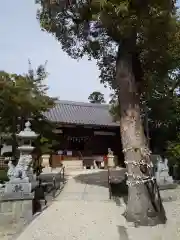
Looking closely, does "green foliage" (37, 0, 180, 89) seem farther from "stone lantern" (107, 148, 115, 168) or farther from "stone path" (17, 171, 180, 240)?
"stone lantern" (107, 148, 115, 168)

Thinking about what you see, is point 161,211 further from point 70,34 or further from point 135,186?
point 70,34

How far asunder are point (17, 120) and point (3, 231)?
22.6 ft

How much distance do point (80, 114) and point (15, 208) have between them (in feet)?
66.2

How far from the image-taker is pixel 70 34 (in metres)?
10.1

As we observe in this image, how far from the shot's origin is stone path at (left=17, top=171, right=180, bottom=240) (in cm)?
728

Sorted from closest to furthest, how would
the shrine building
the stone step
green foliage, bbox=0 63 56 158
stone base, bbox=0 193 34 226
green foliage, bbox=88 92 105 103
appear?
stone base, bbox=0 193 34 226 → green foliage, bbox=0 63 56 158 → the stone step → the shrine building → green foliage, bbox=88 92 105 103

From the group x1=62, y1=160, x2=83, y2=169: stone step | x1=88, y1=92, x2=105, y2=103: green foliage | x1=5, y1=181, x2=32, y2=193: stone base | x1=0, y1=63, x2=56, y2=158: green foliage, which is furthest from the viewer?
x1=88, y1=92, x2=105, y2=103: green foliage

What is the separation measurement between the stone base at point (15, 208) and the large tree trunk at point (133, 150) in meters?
3.15

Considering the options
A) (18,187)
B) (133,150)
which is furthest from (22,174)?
(133,150)

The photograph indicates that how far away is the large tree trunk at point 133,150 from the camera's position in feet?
26.5

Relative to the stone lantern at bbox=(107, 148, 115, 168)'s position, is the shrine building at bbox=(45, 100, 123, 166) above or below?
above

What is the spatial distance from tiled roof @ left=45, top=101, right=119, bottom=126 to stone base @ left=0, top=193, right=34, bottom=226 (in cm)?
1616

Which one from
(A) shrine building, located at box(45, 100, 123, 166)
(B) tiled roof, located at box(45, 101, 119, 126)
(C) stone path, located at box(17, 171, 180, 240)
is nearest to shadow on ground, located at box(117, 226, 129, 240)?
(C) stone path, located at box(17, 171, 180, 240)

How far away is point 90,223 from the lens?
27.4ft
